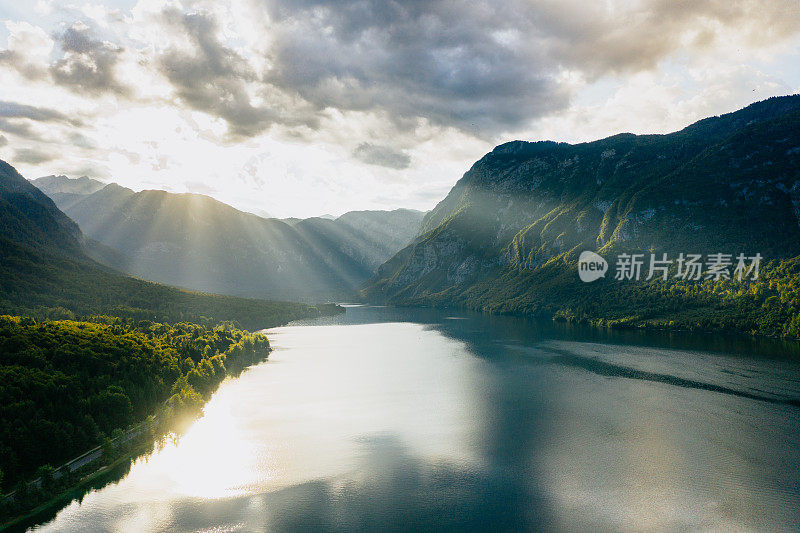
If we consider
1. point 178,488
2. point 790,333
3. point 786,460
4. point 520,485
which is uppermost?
point 790,333

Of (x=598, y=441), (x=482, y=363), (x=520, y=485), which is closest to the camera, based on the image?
(x=520, y=485)

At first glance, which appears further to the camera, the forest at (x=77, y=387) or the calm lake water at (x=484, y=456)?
the forest at (x=77, y=387)

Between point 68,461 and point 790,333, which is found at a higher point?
point 790,333

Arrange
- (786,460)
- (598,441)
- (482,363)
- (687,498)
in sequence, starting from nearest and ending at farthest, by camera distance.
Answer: (687,498) < (786,460) < (598,441) < (482,363)

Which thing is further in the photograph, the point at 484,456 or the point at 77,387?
the point at 77,387

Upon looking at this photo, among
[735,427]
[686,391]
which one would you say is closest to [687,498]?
[735,427]

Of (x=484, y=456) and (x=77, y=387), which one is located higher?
(x=77, y=387)

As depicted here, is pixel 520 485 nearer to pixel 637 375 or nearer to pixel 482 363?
pixel 637 375

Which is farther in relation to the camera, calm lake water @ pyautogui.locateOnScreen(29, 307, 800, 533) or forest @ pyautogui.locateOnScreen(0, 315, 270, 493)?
forest @ pyautogui.locateOnScreen(0, 315, 270, 493)
